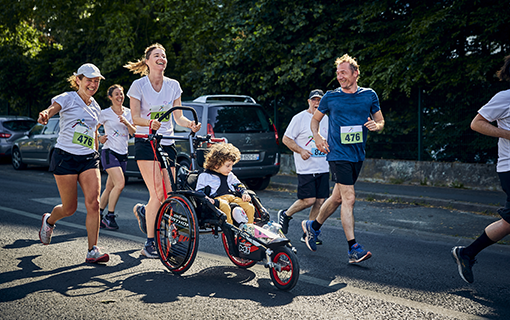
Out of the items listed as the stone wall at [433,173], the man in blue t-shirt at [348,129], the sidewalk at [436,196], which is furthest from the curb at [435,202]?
the man in blue t-shirt at [348,129]

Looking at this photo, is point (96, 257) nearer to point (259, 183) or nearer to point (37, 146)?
point (259, 183)

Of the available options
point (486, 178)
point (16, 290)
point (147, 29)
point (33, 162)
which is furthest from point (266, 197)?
point (147, 29)

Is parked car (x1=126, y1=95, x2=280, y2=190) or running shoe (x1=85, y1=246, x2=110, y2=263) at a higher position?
parked car (x1=126, y1=95, x2=280, y2=190)

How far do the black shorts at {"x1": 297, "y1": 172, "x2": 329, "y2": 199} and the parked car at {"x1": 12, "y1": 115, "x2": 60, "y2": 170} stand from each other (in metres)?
10.8

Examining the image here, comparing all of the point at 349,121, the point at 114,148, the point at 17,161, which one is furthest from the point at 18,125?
the point at 349,121

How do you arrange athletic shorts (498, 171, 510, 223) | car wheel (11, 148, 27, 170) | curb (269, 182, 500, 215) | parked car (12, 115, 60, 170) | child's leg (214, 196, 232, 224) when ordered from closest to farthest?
athletic shorts (498, 171, 510, 223) → child's leg (214, 196, 232, 224) → curb (269, 182, 500, 215) → parked car (12, 115, 60, 170) → car wheel (11, 148, 27, 170)

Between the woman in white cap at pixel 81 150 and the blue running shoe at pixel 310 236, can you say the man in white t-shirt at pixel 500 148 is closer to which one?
the blue running shoe at pixel 310 236

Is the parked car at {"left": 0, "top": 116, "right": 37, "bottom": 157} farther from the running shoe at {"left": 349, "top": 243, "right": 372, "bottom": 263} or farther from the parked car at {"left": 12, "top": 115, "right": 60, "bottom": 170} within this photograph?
the running shoe at {"left": 349, "top": 243, "right": 372, "bottom": 263}

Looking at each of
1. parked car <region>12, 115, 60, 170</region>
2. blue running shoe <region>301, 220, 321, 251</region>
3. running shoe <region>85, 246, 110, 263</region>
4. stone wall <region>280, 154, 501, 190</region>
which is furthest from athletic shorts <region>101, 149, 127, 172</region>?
parked car <region>12, 115, 60, 170</region>

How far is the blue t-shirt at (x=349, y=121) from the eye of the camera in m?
5.28

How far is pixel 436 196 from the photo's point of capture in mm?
9719

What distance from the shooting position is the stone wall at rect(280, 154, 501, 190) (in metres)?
10.5

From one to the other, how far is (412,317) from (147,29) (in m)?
18.8

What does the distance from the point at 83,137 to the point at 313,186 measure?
2.74m
